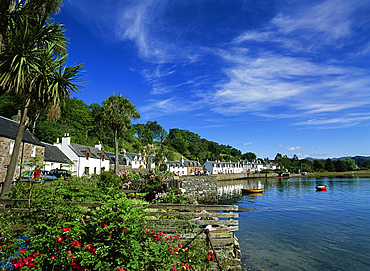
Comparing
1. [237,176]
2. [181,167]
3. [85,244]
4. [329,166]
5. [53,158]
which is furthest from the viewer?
[329,166]

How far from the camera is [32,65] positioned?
1164 centimetres

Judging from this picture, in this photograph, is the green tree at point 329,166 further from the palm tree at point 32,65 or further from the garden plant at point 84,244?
the garden plant at point 84,244

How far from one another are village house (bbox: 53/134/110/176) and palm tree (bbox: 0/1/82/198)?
84.1 feet

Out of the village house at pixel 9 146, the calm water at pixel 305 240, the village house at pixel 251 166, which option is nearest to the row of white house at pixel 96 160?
the village house at pixel 9 146

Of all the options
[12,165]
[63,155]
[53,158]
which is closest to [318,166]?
[63,155]

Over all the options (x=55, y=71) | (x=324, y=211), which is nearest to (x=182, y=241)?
(x=55, y=71)

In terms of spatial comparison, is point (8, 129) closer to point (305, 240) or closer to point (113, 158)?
point (305, 240)

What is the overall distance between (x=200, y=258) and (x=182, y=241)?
41.3 inches

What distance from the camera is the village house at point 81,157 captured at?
3937 cm

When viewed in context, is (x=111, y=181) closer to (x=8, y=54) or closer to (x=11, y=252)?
(x=8, y=54)

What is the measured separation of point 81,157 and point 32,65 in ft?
104

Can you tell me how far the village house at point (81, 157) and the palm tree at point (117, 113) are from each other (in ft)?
27.6

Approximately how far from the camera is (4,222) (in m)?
6.62

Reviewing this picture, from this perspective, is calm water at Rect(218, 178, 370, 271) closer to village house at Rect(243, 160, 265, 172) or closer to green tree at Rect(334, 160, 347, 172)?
village house at Rect(243, 160, 265, 172)
